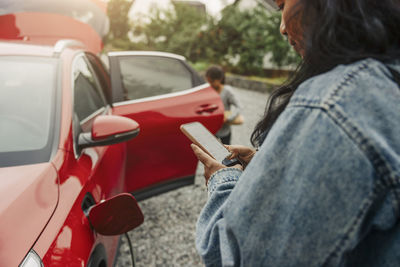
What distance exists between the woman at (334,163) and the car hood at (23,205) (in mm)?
731

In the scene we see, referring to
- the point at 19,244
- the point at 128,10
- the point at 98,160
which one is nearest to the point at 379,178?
Answer: the point at 19,244

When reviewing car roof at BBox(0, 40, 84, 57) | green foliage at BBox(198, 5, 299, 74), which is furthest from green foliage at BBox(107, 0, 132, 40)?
car roof at BBox(0, 40, 84, 57)

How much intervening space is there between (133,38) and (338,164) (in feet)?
90.8

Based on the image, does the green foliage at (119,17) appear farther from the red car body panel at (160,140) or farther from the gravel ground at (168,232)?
the red car body panel at (160,140)

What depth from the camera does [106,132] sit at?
1.70 m

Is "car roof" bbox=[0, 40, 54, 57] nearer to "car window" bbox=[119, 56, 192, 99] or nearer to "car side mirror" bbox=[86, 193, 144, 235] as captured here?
"car window" bbox=[119, 56, 192, 99]

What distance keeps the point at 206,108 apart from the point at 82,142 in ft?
4.87

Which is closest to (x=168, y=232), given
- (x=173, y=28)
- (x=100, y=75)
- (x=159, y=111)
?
(x=159, y=111)

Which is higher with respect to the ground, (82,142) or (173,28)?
(82,142)

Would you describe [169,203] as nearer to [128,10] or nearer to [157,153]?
[157,153]

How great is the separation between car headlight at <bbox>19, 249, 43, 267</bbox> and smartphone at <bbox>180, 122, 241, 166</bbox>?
67 cm

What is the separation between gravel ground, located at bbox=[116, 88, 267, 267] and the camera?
259cm

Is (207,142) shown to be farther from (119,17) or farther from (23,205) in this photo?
(119,17)

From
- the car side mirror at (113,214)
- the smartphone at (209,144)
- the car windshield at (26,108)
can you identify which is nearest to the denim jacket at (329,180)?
the smartphone at (209,144)
